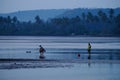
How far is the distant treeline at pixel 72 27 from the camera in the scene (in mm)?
169875

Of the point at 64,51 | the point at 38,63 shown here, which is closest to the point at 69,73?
the point at 38,63

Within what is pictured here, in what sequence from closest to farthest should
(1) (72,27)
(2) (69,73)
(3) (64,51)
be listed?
(2) (69,73) → (3) (64,51) → (1) (72,27)

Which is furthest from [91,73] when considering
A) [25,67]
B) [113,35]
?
[113,35]

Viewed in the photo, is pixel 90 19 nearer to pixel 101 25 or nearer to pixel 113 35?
pixel 101 25

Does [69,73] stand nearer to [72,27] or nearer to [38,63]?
[38,63]

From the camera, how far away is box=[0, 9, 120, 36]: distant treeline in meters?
170

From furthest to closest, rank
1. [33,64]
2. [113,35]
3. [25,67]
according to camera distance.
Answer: [113,35] → [33,64] → [25,67]

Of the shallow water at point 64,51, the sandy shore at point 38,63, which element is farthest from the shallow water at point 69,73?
the shallow water at point 64,51

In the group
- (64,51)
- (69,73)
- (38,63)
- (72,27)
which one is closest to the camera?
(69,73)

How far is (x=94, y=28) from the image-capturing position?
568 ft

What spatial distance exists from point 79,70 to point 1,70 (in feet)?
16.0

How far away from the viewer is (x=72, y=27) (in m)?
174

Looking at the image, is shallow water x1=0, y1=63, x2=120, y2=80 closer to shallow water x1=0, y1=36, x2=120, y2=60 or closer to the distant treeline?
shallow water x1=0, y1=36, x2=120, y2=60

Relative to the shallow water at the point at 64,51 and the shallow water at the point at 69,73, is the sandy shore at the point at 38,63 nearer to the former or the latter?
the shallow water at the point at 69,73
